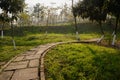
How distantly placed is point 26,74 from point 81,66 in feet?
12.4

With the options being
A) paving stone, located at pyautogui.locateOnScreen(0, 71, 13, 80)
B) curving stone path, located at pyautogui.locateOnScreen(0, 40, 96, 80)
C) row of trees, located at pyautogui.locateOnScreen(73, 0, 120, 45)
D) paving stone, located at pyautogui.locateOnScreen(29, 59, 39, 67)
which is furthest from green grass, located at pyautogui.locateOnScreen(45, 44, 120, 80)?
row of trees, located at pyautogui.locateOnScreen(73, 0, 120, 45)

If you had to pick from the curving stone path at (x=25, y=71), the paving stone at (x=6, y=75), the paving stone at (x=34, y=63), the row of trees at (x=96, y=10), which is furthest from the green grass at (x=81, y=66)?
the row of trees at (x=96, y=10)

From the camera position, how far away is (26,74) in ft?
31.9

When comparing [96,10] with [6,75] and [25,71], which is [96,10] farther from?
[6,75]

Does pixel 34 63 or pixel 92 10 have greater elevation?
pixel 92 10

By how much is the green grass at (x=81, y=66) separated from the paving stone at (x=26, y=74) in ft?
2.25

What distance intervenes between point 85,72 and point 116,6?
9.78 metres

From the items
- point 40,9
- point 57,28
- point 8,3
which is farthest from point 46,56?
point 40,9

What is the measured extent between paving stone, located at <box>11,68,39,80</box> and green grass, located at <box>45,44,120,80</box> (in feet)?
2.25

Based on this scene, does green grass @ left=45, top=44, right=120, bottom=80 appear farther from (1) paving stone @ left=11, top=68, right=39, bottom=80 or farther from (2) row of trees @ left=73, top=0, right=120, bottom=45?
(2) row of trees @ left=73, top=0, right=120, bottom=45

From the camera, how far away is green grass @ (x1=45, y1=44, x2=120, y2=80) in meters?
10.5

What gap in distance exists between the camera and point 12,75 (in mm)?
9852

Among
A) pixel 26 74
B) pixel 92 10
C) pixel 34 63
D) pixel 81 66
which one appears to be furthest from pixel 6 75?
pixel 92 10

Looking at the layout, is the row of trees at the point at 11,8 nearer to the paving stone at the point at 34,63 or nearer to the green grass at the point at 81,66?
the green grass at the point at 81,66
